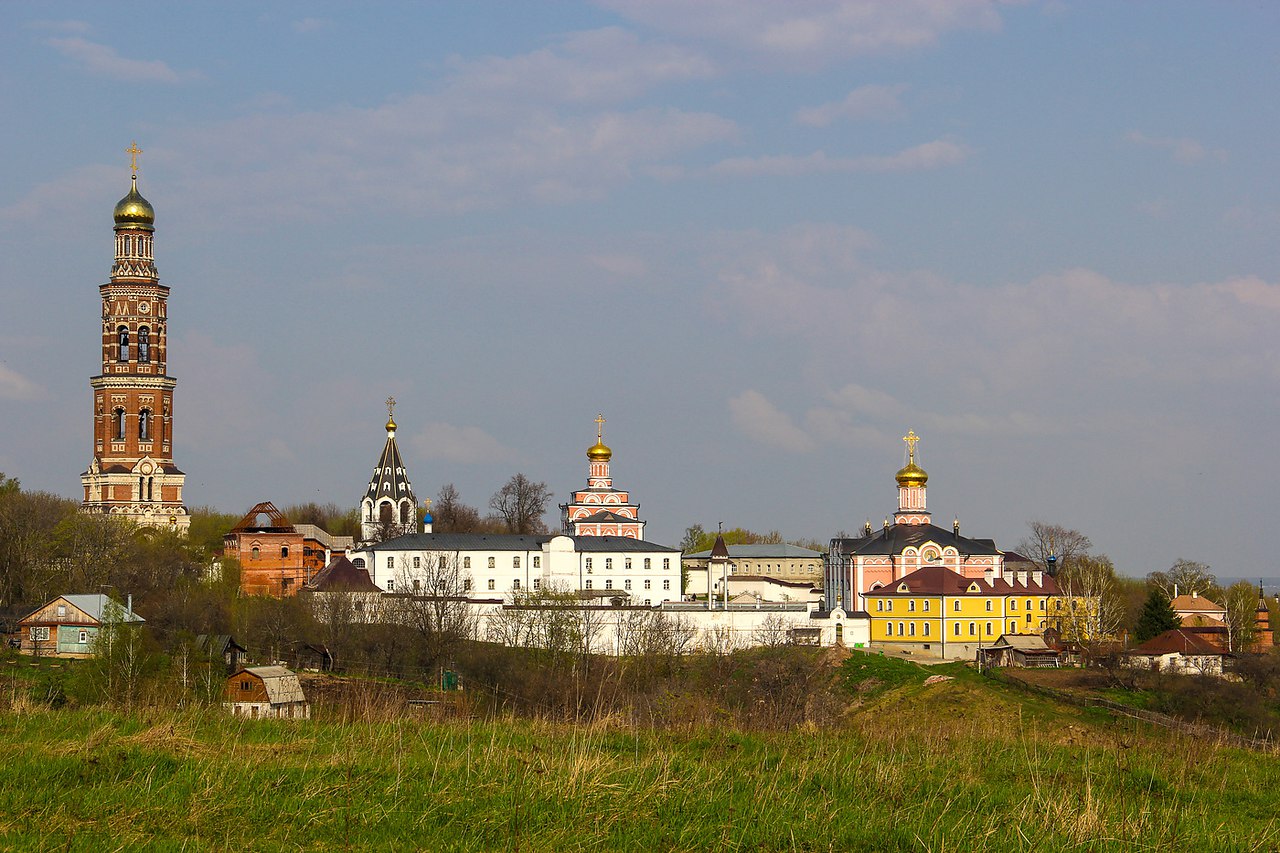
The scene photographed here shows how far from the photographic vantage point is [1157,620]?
58.5 metres

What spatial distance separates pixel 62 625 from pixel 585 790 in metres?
42.4

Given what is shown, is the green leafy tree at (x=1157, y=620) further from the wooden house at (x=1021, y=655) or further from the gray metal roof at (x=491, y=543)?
the gray metal roof at (x=491, y=543)

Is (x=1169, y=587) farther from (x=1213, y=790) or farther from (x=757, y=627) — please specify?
(x=1213, y=790)

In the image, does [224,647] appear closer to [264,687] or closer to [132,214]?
[264,687]

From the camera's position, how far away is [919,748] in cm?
→ 1051

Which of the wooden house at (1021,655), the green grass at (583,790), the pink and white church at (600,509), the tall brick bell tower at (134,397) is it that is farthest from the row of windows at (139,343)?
the green grass at (583,790)

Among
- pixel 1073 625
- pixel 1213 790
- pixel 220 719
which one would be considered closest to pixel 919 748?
pixel 1213 790

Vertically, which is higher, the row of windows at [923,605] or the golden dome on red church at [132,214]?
the golden dome on red church at [132,214]

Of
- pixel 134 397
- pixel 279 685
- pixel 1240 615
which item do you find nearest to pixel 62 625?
pixel 279 685

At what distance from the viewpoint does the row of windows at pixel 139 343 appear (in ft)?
249

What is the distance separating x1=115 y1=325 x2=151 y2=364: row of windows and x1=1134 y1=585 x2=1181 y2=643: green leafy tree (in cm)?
4936

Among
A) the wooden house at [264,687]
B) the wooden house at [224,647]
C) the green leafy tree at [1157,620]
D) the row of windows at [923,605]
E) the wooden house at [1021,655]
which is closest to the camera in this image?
the wooden house at [264,687]

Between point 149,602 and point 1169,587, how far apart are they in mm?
51566

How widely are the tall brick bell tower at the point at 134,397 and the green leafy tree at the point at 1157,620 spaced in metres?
44.8
